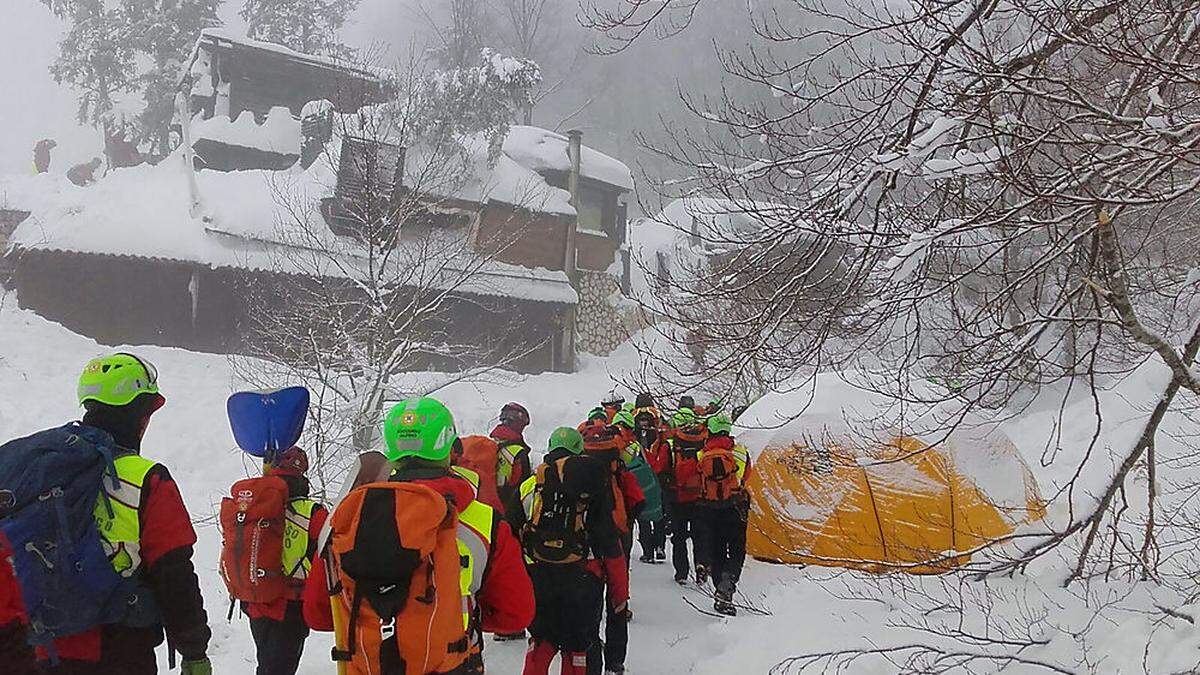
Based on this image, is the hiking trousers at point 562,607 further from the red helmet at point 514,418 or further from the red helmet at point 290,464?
the red helmet at point 514,418

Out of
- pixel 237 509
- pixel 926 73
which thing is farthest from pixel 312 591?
pixel 926 73

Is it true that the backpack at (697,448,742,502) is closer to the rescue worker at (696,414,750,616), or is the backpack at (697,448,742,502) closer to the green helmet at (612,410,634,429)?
the rescue worker at (696,414,750,616)

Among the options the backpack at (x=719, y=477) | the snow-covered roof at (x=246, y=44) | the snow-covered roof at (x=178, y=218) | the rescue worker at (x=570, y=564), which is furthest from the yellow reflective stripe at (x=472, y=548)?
the snow-covered roof at (x=246, y=44)

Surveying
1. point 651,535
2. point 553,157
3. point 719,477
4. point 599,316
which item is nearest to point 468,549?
point 719,477

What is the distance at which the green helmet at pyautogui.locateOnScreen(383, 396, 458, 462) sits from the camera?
2957 millimetres

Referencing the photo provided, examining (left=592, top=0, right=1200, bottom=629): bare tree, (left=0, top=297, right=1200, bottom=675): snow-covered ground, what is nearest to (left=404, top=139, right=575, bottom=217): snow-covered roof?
(left=0, top=297, right=1200, bottom=675): snow-covered ground

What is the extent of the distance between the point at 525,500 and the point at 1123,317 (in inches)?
128

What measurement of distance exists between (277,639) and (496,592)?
166cm

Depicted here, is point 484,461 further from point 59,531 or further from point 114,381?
point 59,531

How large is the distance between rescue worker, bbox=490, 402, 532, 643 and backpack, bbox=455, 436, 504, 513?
0.09m

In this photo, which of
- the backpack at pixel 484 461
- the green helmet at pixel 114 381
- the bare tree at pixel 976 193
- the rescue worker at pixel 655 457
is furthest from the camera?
the rescue worker at pixel 655 457

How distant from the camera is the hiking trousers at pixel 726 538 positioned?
24.1 feet

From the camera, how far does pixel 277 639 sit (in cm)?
402

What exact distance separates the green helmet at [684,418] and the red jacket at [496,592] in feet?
15.5
